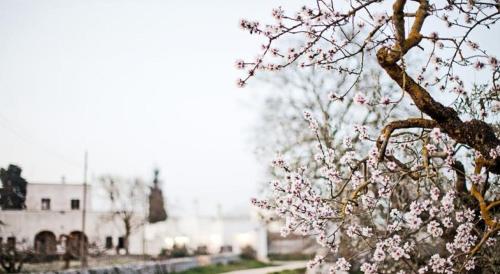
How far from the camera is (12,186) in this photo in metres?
21.6

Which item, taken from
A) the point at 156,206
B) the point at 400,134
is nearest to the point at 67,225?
the point at 156,206

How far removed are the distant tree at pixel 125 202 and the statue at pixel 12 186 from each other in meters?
10.7

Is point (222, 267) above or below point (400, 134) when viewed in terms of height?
below

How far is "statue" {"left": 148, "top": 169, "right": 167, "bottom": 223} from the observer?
41000 millimetres

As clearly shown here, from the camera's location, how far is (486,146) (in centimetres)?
376

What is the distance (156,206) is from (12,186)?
20.5m

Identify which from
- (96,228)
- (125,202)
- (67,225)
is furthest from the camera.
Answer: (125,202)

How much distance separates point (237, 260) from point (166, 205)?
41.7ft

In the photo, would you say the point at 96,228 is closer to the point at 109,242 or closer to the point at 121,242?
the point at 109,242

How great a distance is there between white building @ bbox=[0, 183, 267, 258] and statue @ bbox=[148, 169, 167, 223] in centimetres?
75

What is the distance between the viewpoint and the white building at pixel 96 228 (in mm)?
31375

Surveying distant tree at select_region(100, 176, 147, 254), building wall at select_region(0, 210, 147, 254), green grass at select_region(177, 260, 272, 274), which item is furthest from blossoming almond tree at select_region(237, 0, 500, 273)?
distant tree at select_region(100, 176, 147, 254)

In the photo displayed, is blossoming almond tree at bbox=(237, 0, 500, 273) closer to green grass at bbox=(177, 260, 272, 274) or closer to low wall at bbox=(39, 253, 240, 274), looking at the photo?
low wall at bbox=(39, 253, 240, 274)

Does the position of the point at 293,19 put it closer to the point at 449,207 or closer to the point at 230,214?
the point at 449,207
